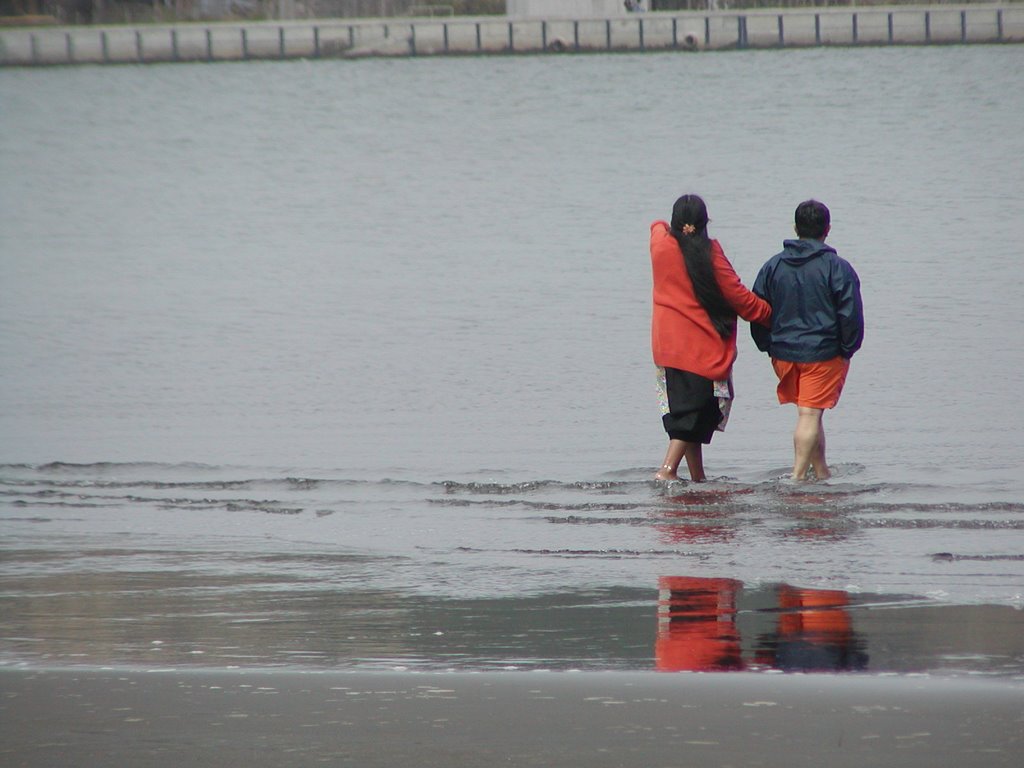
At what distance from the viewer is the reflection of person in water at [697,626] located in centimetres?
475

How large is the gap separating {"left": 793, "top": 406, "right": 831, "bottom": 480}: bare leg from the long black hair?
70 cm

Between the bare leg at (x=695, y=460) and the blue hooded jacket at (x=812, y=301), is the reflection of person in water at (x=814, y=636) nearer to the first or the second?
the blue hooded jacket at (x=812, y=301)

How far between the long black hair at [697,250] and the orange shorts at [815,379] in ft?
1.46

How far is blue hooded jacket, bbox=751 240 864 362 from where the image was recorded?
26.1 feet

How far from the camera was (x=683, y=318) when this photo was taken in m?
8.20

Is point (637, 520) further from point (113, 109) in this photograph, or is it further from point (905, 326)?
point (113, 109)

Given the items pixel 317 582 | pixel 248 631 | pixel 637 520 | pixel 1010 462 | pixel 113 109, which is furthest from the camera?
pixel 113 109

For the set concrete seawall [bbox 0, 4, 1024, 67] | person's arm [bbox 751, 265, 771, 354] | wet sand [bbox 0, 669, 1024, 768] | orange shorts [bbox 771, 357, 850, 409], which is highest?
concrete seawall [bbox 0, 4, 1024, 67]

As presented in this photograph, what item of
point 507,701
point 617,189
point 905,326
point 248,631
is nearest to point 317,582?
point 248,631

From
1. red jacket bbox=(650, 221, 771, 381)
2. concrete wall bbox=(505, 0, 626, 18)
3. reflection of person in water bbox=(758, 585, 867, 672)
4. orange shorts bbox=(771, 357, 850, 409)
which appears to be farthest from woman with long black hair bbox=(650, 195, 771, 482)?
concrete wall bbox=(505, 0, 626, 18)

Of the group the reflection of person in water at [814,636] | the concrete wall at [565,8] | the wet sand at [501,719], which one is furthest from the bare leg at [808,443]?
the concrete wall at [565,8]

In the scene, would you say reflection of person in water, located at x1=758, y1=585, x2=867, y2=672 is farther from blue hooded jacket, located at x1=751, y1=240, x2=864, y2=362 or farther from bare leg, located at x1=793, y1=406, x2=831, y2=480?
bare leg, located at x1=793, y1=406, x2=831, y2=480

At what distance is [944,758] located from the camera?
3830mm

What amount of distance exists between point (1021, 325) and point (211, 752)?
60.0 feet
